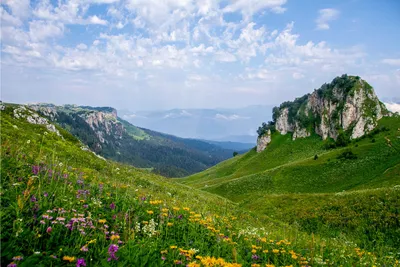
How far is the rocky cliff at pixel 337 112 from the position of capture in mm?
100812

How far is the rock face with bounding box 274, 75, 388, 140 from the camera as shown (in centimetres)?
10100

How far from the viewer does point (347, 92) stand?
360 feet

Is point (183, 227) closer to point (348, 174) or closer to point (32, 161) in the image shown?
point (32, 161)

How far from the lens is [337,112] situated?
109250 mm

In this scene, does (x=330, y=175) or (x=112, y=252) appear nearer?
(x=112, y=252)

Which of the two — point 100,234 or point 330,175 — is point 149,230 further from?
point 330,175

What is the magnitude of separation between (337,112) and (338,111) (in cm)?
51

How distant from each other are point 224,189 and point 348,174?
96.0 ft

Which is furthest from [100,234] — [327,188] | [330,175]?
[330,175]

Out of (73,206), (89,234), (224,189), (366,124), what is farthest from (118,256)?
(366,124)

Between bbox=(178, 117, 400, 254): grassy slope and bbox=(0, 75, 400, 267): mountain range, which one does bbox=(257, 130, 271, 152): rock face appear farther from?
bbox=(0, 75, 400, 267): mountain range

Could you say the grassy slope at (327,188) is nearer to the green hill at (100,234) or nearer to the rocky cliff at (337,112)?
the rocky cliff at (337,112)

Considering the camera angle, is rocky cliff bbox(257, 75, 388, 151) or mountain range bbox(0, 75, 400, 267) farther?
rocky cliff bbox(257, 75, 388, 151)

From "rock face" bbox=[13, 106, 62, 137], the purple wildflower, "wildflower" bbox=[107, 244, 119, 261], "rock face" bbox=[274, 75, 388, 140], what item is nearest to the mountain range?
"wildflower" bbox=[107, 244, 119, 261]
